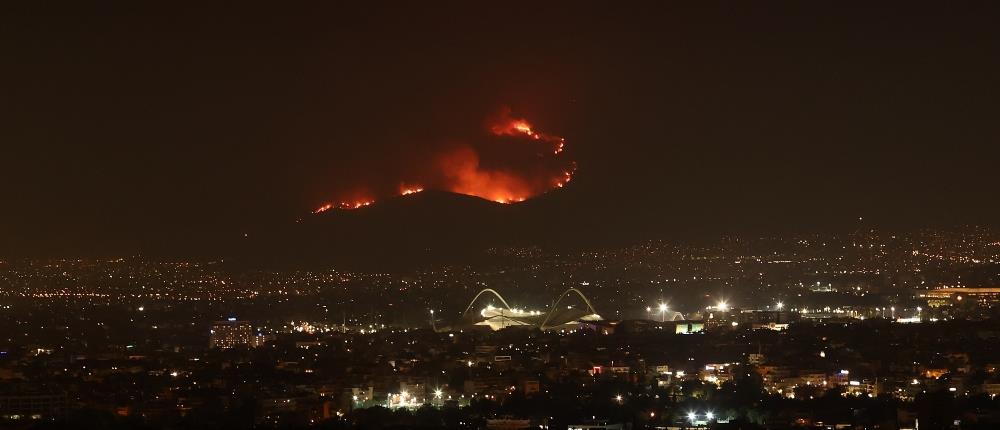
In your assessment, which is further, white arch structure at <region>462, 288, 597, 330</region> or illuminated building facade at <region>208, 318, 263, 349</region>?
white arch structure at <region>462, 288, 597, 330</region>

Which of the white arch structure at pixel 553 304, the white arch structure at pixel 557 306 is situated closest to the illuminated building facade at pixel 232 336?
the white arch structure at pixel 557 306

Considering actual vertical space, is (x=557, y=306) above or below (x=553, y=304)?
below

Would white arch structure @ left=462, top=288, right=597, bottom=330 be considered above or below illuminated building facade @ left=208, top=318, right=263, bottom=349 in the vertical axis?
above

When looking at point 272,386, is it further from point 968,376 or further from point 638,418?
point 968,376

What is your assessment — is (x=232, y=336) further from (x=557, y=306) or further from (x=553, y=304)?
(x=553, y=304)

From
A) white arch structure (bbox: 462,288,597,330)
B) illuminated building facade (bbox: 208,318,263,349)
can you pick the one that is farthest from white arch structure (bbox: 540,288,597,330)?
illuminated building facade (bbox: 208,318,263,349)

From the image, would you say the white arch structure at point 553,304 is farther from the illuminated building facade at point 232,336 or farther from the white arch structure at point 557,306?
the illuminated building facade at point 232,336

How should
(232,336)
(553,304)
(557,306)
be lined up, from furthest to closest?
Answer: (553,304), (557,306), (232,336)

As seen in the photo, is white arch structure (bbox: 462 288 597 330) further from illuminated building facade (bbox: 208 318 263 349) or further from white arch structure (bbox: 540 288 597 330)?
illuminated building facade (bbox: 208 318 263 349)

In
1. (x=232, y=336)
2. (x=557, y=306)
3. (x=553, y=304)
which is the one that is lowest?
(x=232, y=336)

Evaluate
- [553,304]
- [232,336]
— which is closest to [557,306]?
[553,304]

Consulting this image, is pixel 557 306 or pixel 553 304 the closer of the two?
pixel 557 306

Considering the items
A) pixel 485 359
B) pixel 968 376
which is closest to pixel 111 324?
pixel 485 359
